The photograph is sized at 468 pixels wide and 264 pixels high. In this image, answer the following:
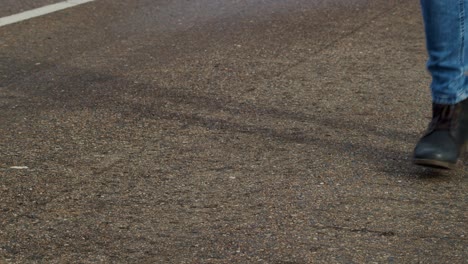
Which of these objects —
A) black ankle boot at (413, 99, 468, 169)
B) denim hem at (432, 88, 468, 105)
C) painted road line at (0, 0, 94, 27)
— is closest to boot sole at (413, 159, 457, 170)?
black ankle boot at (413, 99, 468, 169)

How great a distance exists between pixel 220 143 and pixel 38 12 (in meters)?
3.19

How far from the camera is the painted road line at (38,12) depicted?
7.22 m

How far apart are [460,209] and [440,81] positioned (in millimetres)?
650

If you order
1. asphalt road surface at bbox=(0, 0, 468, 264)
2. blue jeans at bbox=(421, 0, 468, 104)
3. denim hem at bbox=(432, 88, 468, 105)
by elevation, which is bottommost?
asphalt road surface at bbox=(0, 0, 468, 264)

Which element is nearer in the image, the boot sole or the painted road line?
the boot sole

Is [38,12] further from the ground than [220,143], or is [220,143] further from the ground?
[220,143]

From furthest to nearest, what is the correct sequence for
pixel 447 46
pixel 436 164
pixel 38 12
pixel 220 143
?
pixel 38 12
pixel 220 143
pixel 447 46
pixel 436 164

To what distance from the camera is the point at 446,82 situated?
14.3ft

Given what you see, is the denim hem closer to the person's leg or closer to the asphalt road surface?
the person's leg

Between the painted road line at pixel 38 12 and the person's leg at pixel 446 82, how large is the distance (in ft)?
11.7

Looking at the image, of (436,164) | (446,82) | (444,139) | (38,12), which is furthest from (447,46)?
(38,12)

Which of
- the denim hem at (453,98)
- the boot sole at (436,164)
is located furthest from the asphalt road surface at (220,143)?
the denim hem at (453,98)

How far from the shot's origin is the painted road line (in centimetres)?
722

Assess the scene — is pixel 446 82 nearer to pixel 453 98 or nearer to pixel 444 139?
pixel 453 98
